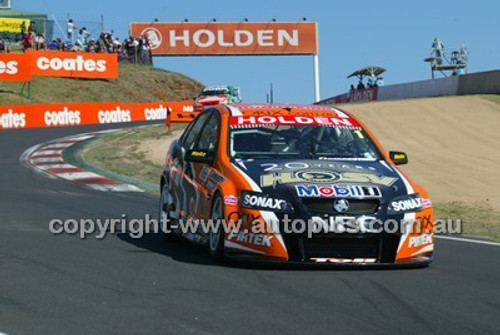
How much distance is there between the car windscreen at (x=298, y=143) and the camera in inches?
356

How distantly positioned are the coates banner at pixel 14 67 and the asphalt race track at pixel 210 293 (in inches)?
1317

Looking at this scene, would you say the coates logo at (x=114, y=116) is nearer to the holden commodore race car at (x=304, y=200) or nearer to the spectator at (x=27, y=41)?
the spectator at (x=27, y=41)

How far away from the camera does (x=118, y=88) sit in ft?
185

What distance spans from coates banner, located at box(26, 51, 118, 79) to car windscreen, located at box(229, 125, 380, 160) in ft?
127

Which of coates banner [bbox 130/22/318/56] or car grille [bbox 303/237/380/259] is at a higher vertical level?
coates banner [bbox 130/22/318/56]

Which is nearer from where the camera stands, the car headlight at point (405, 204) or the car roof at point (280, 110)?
the car headlight at point (405, 204)

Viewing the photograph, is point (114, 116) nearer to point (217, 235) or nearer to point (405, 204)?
point (217, 235)

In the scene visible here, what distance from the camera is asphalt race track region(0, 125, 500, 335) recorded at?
5973 millimetres

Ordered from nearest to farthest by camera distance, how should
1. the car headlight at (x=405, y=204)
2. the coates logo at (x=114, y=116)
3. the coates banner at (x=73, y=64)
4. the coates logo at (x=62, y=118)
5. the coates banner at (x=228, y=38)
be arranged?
the car headlight at (x=405, y=204)
the coates logo at (x=62, y=118)
the coates logo at (x=114, y=116)
the coates banner at (x=73, y=64)
the coates banner at (x=228, y=38)

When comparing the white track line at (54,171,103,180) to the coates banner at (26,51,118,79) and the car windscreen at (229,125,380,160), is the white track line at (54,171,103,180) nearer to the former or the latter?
the car windscreen at (229,125,380,160)

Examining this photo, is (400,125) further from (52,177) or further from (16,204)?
(16,204)

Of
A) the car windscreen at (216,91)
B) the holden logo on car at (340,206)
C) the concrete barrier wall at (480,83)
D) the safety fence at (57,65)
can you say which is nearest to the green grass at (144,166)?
the holden logo on car at (340,206)

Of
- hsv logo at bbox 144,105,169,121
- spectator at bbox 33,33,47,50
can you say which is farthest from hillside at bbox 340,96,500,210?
spectator at bbox 33,33,47,50

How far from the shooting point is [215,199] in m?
8.57
